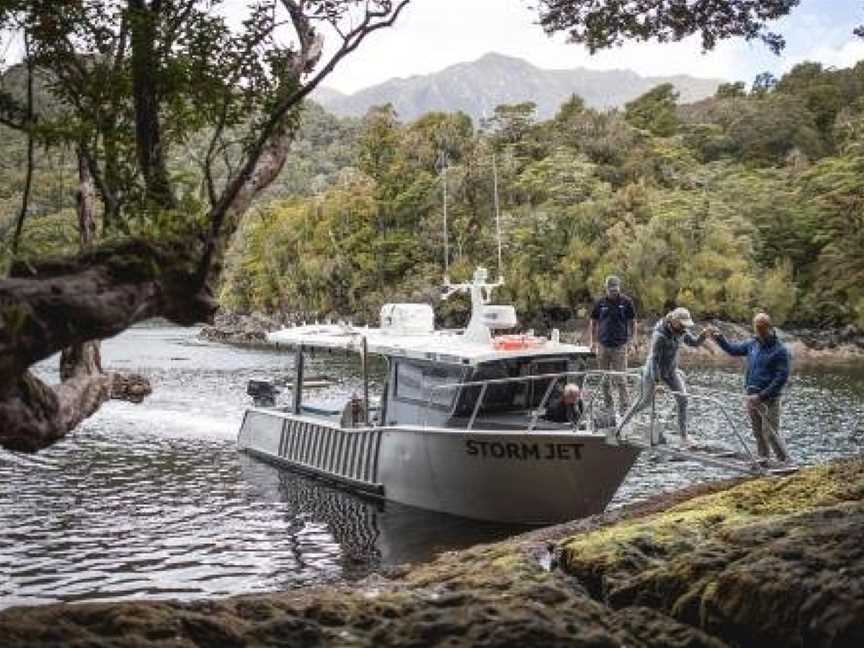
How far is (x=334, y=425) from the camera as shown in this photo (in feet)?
79.8

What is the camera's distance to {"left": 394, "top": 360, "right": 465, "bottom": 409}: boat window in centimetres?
2058

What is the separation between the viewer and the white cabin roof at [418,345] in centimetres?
2008

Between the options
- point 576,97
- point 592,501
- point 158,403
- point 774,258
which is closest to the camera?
point 592,501

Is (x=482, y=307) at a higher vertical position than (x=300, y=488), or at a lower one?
higher

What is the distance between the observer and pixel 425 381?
2141cm

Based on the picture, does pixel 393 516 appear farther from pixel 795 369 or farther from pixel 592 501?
pixel 795 369

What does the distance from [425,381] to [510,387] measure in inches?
80.1

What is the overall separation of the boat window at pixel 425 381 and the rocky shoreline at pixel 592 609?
11506 mm

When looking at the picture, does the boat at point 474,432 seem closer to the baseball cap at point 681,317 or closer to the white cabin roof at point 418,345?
the white cabin roof at point 418,345

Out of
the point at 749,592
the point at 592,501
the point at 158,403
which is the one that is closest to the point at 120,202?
the point at 749,592

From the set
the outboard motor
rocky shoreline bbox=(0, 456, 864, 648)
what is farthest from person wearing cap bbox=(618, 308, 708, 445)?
the outboard motor

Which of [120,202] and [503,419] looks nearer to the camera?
[120,202]

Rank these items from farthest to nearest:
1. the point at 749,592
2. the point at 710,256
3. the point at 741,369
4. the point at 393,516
A: the point at 710,256 → the point at 741,369 → the point at 393,516 → the point at 749,592

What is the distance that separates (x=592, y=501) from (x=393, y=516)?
4721mm
